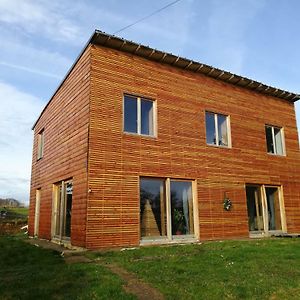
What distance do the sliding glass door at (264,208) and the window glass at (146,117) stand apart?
5.41 metres

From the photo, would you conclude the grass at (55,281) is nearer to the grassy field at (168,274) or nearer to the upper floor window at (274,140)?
the grassy field at (168,274)

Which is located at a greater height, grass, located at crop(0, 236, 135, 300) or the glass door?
the glass door

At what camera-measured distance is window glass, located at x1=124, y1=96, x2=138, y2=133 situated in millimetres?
12351

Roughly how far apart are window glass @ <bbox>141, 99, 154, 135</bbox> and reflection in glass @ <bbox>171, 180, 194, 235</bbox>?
6.87 feet

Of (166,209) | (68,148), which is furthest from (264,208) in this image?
(68,148)

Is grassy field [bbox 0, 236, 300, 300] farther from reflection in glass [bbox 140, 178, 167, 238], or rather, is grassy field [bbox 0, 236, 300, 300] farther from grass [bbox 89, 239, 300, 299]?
reflection in glass [bbox 140, 178, 167, 238]

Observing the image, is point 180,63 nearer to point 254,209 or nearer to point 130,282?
point 254,209

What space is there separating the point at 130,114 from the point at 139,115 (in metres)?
0.35

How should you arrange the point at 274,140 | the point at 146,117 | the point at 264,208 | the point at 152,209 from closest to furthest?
1. the point at 152,209
2. the point at 146,117
3. the point at 264,208
4. the point at 274,140

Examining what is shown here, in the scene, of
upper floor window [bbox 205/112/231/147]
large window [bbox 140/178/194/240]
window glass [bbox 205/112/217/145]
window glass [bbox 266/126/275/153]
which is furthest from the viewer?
window glass [bbox 266/126/275/153]

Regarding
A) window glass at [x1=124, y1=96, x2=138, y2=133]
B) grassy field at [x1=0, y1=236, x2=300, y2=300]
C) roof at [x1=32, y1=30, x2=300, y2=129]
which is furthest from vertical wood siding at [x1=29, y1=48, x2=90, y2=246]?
Result: grassy field at [x1=0, y1=236, x2=300, y2=300]

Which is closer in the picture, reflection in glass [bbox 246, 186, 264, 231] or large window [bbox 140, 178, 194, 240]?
large window [bbox 140, 178, 194, 240]

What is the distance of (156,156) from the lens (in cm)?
1261

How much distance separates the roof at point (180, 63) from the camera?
39.6 ft
